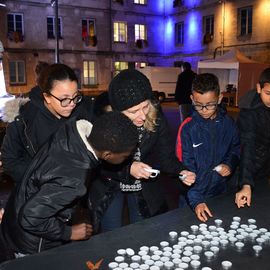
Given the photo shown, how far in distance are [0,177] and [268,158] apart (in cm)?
409

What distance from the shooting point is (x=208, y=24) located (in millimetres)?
26453

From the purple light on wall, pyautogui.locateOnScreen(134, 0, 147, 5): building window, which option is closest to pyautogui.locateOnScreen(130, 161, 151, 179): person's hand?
the purple light on wall

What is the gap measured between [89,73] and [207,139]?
25.7 m

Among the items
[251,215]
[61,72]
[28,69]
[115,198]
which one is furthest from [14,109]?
[28,69]

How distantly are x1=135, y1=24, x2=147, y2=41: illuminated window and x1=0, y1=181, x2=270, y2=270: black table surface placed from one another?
28513 millimetres

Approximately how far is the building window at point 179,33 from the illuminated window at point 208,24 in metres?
2.80

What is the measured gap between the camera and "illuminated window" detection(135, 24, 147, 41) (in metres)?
29.6

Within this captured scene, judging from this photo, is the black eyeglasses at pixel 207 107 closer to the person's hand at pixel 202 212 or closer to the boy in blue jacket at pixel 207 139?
the boy in blue jacket at pixel 207 139

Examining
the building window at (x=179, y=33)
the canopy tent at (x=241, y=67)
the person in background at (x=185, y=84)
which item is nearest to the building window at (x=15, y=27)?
the building window at (x=179, y=33)

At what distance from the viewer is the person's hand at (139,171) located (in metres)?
2.34

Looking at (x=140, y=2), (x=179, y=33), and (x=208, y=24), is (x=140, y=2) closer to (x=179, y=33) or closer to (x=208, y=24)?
(x=179, y=33)

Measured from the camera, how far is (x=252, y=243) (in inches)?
74.2

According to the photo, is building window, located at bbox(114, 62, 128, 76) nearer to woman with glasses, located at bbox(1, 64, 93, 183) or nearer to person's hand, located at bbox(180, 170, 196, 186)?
woman with glasses, located at bbox(1, 64, 93, 183)

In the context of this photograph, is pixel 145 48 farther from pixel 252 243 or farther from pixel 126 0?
pixel 252 243
